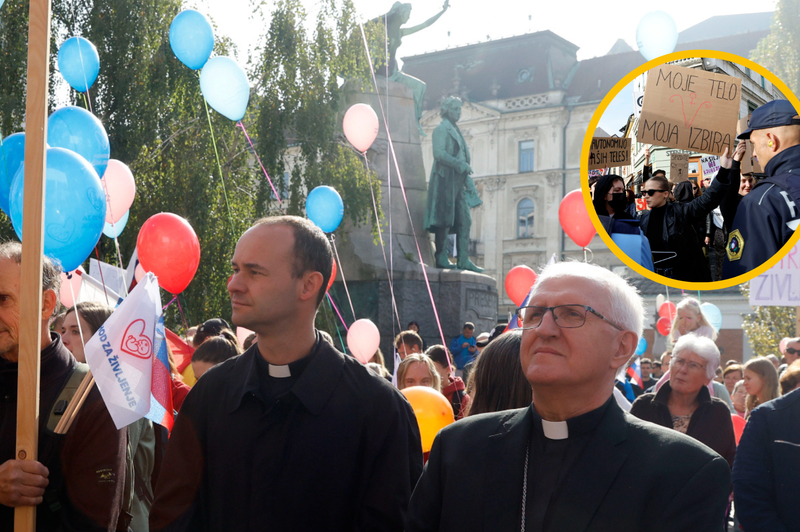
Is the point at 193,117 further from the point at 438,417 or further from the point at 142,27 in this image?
the point at 438,417

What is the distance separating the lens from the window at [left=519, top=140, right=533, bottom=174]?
41.1 m

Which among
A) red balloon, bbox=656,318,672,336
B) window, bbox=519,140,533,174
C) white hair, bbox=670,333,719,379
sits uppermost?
window, bbox=519,140,533,174

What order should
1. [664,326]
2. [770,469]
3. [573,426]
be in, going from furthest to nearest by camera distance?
[664,326]
[770,469]
[573,426]

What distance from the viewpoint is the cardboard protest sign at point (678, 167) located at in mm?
2070

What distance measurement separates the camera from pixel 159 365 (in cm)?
304

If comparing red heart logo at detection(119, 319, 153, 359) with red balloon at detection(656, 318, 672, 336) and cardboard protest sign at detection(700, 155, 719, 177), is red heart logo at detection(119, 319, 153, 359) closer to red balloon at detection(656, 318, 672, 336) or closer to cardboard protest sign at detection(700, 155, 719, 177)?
cardboard protest sign at detection(700, 155, 719, 177)

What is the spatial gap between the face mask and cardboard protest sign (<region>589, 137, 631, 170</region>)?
8 centimetres

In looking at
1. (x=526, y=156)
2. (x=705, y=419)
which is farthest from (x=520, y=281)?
(x=526, y=156)

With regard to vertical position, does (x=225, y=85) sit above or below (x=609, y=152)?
above

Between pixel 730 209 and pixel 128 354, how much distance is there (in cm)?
200

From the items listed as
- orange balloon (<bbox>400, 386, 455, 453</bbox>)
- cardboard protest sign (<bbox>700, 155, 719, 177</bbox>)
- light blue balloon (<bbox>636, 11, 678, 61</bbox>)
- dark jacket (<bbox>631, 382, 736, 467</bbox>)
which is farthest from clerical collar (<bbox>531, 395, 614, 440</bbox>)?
light blue balloon (<bbox>636, 11, 678, 61</bbox>)

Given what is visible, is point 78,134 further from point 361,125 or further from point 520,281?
point 520,281

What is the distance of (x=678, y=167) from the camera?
2.08 meters

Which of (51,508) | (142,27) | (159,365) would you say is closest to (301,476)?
(51,508)
